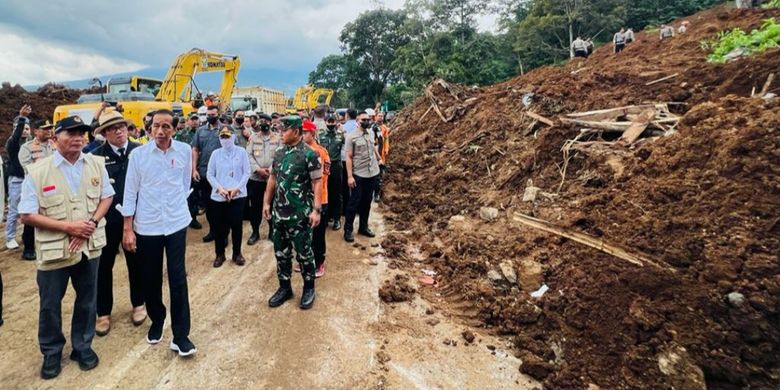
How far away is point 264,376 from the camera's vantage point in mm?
2779

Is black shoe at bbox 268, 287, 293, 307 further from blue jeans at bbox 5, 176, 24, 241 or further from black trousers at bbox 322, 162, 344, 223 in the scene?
blue jeans at bbox 5, 176, 24, 241

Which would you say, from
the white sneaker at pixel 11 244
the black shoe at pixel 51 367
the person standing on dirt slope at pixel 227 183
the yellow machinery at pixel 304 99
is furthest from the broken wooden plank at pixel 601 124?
the yellow machinery at pixel 304 99

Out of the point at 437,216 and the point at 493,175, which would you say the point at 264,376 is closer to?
the point at 437,216

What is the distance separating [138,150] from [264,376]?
1.93m

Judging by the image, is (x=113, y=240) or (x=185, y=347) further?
(x=113, y=240)

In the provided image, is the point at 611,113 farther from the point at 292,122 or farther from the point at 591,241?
the point at 292,122

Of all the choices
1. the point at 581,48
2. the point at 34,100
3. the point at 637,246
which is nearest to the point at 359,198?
the point at 637,246

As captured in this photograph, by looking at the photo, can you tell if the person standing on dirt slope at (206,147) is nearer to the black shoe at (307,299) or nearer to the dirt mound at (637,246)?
the black shoe at (307,299)

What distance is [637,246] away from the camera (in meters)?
3.54

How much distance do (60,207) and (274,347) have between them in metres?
1.80

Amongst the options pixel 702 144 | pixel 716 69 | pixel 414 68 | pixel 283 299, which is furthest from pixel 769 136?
pixel 414 68

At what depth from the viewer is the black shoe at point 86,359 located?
281cm

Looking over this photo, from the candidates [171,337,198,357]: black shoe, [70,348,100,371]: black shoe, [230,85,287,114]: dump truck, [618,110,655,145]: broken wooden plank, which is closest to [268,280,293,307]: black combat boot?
[171,337,198,357]: black shoe

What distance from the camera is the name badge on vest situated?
100 inches
